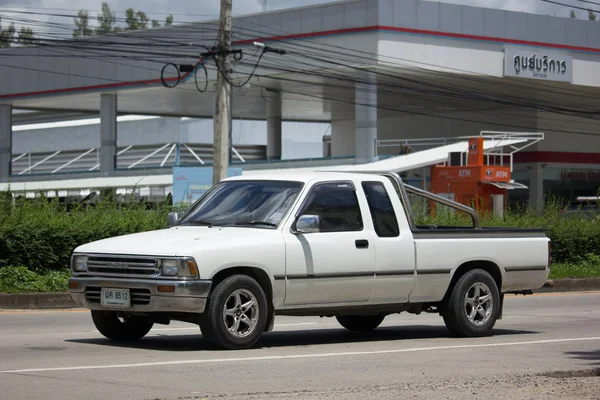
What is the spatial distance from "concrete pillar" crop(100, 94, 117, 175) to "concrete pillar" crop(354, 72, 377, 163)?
14.7 metres

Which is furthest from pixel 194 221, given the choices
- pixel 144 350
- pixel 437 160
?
pixel 437 160

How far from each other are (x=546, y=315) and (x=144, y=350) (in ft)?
26.1

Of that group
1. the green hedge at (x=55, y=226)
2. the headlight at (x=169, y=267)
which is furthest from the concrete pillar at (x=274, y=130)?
the headlight at (x=169, y=267)

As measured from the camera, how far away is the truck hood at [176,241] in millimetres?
10508

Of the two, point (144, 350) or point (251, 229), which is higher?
point (251, 229)

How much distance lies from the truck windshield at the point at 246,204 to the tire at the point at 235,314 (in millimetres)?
788

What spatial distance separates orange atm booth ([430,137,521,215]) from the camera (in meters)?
39.0

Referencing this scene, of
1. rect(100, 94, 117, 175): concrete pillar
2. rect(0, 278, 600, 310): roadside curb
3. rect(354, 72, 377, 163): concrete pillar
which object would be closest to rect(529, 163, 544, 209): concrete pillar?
rect(354, 72, 377, 163): concrete pillar

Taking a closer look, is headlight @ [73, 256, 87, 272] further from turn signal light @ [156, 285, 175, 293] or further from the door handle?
the door handle

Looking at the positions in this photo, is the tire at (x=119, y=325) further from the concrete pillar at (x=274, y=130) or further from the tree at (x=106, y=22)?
the tree at (x=106, y=22)

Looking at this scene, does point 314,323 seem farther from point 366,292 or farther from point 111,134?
point 111,134

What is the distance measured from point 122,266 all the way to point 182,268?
670 millimetres

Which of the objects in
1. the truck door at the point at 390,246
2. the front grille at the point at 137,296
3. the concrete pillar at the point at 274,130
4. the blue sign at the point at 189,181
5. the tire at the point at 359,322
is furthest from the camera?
the concrete pillar at the point at 274,130

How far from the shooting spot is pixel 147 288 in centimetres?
1044
